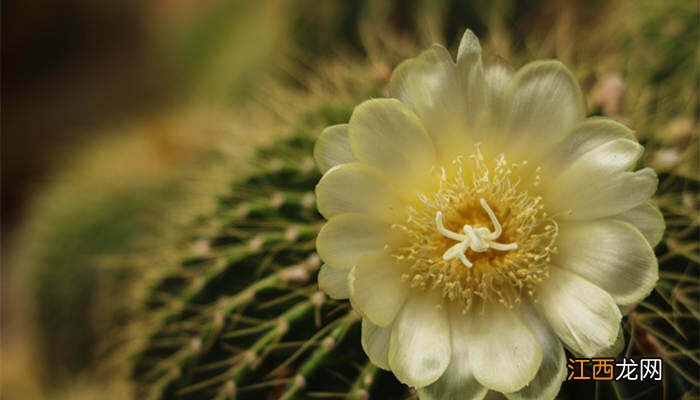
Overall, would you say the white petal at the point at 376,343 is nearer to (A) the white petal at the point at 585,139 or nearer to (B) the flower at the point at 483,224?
(B) the flower at the point at 483,224

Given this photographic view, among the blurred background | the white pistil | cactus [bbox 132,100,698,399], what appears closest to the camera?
the white pistil

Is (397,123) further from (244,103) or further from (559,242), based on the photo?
(244,103)

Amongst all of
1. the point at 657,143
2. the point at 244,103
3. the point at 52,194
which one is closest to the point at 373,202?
the point at 657,143

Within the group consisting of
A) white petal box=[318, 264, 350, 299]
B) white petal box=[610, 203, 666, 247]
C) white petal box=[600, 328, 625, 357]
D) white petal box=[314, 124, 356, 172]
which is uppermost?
white petal box=[314, 124, 356, 172]

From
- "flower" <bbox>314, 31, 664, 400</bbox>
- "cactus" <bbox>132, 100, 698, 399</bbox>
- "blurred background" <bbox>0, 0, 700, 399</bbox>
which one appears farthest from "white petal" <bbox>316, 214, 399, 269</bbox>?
"blurred background" <bbox>0, 0, 700, 399</bbox>

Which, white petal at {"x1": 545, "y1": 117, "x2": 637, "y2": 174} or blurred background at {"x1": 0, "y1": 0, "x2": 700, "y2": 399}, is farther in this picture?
blurred background at {"x1": 0, "y1": 0, "x2": 700, "y2": 399}

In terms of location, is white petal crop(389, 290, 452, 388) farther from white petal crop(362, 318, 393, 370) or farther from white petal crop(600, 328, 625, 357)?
white petal crop(600, 328, 625, 357)

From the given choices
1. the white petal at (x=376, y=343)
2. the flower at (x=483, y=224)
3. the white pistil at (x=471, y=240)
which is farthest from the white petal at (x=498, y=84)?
the white petal at (x=376, y=343)
